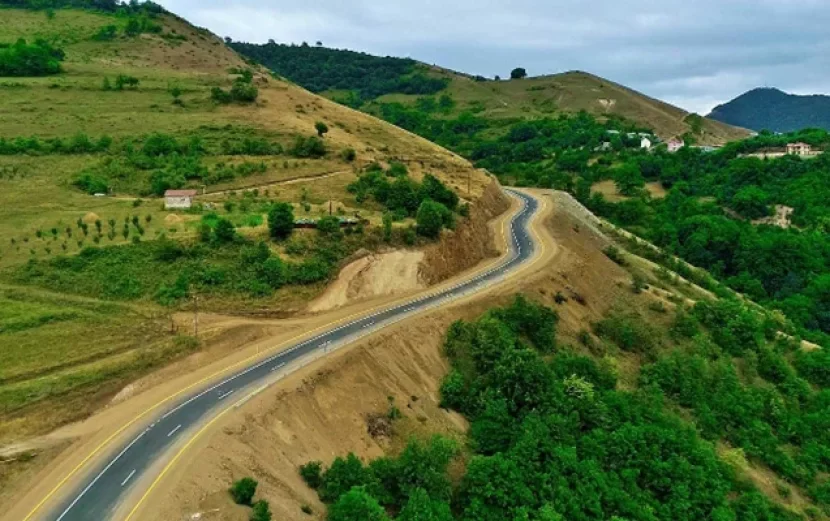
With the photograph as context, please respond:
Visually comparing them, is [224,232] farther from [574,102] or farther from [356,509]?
[574,102]

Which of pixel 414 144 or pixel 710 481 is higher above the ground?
pixel 414 144

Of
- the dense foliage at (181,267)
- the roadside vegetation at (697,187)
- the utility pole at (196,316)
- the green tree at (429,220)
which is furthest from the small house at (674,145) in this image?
the utility pole at (196,316)

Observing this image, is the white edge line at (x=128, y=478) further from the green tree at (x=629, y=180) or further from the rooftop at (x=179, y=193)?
the green tree at (x=629, y=180)

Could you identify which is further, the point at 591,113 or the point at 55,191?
the point at 591,113

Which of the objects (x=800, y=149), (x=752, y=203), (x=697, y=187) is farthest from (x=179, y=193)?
(x=800, y=149)

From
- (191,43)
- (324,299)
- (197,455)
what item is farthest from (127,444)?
(191,43)

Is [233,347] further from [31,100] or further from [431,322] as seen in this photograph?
[31,100]
